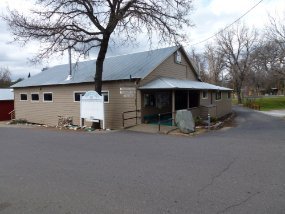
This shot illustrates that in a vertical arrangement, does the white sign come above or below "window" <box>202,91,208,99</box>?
below

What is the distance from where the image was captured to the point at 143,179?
22.2 feet

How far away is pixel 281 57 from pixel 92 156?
38.0m

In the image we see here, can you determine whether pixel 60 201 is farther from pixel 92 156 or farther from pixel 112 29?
pixel 112 29

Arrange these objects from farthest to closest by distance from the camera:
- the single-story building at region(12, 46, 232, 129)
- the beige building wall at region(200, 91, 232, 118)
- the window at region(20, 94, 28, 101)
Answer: the window at region(20, 94, 28, 101) → the beige building wall at region(200, 91, 232, 118) → the single-story building at region(12, 46, 232, 129)

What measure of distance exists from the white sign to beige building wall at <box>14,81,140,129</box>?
2.11m

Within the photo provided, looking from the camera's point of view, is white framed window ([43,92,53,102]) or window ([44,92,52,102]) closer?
white framed window ([43,92,53,102])

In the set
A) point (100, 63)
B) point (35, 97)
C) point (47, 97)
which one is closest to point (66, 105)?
point (47, 97)

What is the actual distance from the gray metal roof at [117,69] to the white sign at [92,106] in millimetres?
2338

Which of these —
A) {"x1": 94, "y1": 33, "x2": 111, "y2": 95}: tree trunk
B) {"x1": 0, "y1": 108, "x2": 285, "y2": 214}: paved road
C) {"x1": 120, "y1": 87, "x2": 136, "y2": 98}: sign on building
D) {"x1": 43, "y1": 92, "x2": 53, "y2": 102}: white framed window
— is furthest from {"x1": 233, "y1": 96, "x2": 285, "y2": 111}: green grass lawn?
{"x1": 0, "y1": 108, "x2": 285, "y2": 214}: paved road

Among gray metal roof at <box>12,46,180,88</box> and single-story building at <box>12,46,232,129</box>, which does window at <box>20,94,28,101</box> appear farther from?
gray metal roof at <box>12,46,180,88</box>

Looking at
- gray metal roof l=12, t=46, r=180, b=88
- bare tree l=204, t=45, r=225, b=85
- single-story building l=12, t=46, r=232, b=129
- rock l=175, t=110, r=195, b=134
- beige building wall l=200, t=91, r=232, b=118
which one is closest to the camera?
rock l=175, t=110, r=195, b=134

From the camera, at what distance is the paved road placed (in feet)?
16.8

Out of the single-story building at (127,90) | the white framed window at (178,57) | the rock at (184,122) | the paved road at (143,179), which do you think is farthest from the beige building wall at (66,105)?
the paved road at (143,179)

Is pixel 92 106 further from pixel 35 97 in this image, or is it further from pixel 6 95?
pixel 6 95
